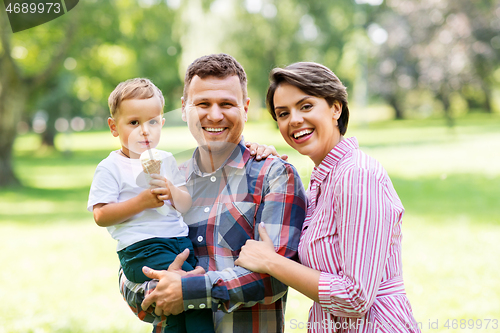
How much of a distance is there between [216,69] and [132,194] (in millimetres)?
726

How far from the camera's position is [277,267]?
1.87 meters

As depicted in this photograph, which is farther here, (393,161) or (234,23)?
(234,23)

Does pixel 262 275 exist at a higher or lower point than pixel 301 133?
lower

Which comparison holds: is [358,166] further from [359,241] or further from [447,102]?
[447,102]

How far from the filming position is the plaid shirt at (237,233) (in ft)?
6.28

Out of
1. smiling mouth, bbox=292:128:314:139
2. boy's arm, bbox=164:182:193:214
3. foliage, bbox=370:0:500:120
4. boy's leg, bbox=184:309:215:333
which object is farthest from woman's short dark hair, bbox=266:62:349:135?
foliage, bbox=370:0:500:120

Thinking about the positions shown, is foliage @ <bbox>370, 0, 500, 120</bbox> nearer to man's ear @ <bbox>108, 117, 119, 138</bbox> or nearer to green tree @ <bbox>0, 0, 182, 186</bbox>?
green tree @ <bbox>0, 0, 182, 186</bbox>

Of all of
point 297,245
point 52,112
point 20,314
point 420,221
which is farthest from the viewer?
point 52,112

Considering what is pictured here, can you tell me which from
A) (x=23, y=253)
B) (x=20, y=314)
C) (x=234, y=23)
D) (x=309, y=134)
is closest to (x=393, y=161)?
(x=234, y=23)

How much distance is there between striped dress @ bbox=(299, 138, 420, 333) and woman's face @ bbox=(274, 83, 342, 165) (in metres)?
0.07

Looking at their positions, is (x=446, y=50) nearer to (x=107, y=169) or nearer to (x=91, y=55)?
(x=91, y=55)

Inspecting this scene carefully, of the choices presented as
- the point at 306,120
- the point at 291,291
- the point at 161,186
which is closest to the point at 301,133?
the point at 306,120

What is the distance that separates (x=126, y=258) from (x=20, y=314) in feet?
14.6

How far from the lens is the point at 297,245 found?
201 centimetres
